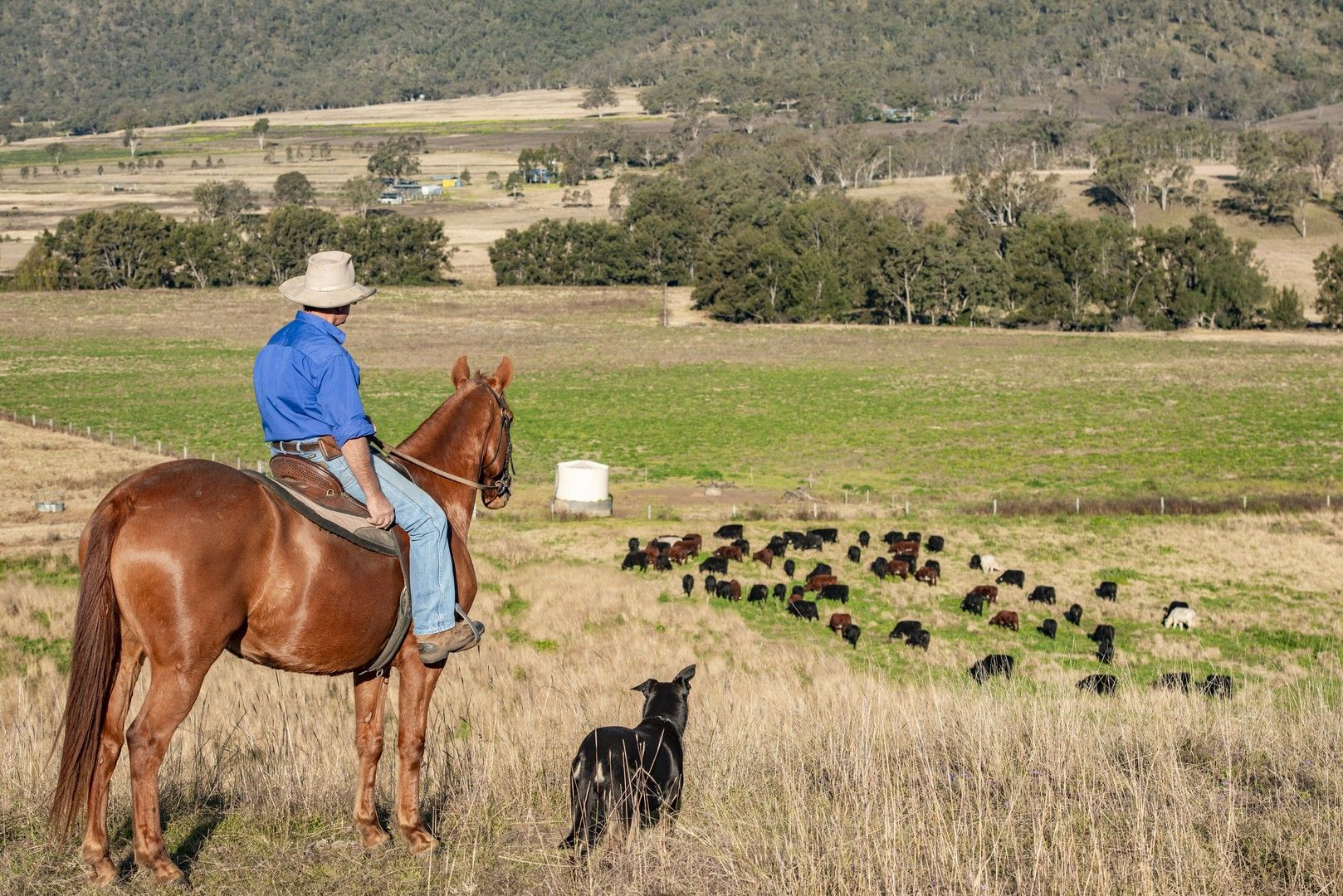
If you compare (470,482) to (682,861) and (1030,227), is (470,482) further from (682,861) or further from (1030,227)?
(1030,227)

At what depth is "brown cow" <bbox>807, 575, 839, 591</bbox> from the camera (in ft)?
84.1

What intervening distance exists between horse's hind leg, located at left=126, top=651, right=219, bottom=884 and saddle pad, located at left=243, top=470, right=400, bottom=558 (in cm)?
84

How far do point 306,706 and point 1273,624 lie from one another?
18.6 m

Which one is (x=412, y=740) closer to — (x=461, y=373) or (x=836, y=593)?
(x=461, y=373)

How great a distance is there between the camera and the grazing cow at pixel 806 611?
23844mm

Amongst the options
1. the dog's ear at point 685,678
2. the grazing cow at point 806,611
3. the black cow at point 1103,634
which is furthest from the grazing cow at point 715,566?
the dog's ear at point 685,678

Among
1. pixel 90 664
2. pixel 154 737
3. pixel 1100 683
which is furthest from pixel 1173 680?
pixel 90 664

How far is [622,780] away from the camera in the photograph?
6527 millimetres

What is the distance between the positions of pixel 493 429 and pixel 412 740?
6.15 feet

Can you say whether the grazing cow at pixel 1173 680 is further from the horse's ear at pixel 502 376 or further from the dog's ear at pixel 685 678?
the horse's ear at pixel 502 376

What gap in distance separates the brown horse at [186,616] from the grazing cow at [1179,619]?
19.6m

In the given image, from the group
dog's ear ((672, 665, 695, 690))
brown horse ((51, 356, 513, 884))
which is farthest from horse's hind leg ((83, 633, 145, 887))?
dog's ear ((672, 665, 695, 690))

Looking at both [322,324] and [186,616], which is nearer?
[186,616]

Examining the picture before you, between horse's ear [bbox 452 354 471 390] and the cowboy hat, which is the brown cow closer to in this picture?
horse's ear [bbox 452 354 471 390]
